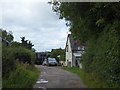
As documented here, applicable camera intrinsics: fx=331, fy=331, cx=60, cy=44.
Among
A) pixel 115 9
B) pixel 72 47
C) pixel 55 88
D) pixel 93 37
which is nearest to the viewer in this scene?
pixel 115 9

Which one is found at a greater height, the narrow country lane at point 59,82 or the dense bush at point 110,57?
the dense bush at point 110,57

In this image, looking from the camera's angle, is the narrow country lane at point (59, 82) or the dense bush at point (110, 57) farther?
the narrow country lane at point (59, 82)

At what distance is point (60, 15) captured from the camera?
23672 mm

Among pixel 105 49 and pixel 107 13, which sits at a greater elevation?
pixel 107 13

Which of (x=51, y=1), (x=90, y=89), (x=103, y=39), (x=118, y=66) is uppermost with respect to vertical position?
(x=51, y=1)

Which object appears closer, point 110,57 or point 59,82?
point 110,57

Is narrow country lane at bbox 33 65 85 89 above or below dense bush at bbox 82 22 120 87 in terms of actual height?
below

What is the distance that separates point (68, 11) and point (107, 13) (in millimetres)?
3473

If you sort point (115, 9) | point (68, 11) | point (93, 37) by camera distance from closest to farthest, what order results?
point (115, 9) → point (68, 11) → point (93, 37)

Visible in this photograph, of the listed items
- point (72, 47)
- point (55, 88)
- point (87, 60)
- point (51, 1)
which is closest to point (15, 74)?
point (55, 88)

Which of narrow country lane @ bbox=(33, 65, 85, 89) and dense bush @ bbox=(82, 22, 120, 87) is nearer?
dense bush @ bbox=(82, 22, 120, 87)

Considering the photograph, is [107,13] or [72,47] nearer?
[107,13]

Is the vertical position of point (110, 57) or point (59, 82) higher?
point (110, 57)

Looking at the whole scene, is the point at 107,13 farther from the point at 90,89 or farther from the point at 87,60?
the point at 87,60
